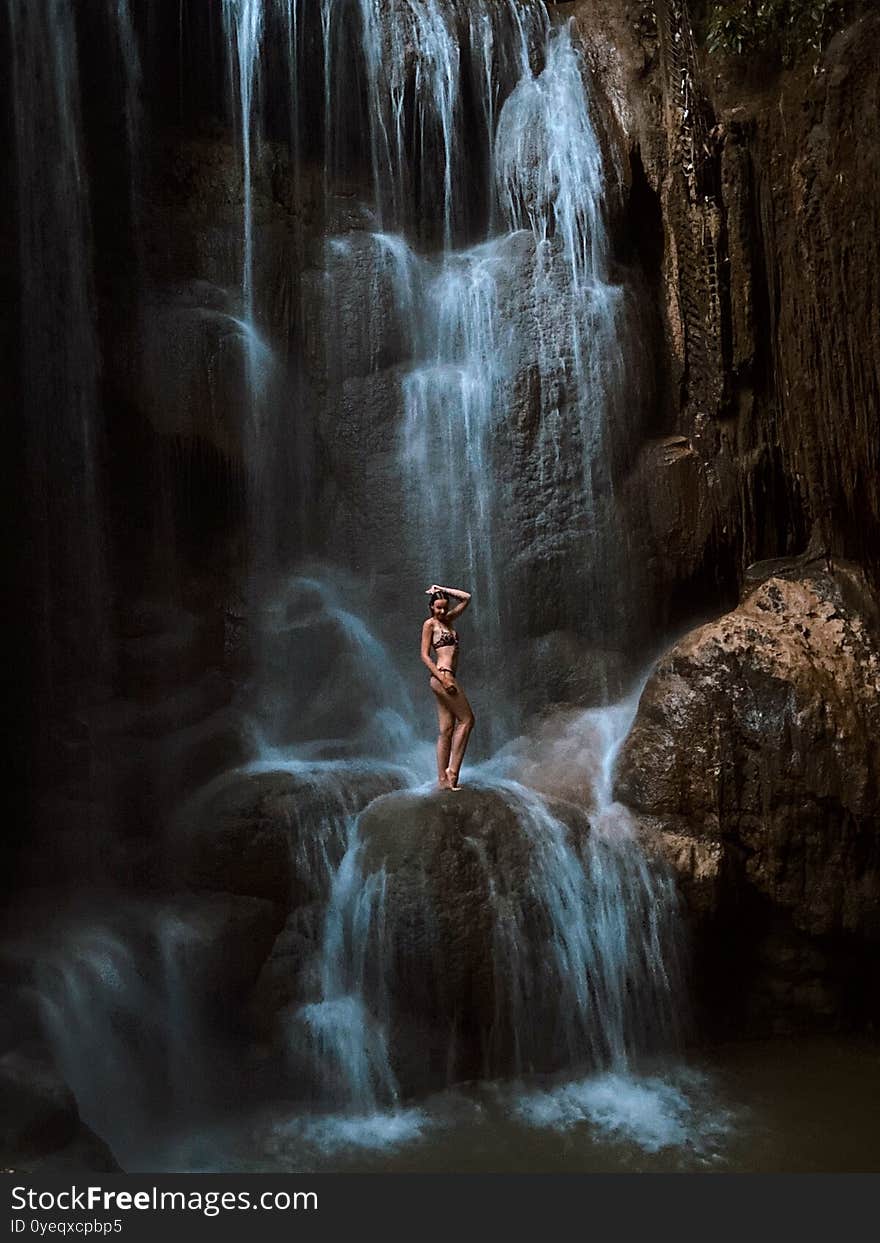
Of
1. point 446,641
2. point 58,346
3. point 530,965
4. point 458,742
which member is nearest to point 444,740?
point 458,742

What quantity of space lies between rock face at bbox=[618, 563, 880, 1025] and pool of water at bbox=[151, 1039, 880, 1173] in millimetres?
787

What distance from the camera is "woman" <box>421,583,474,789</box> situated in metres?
8.09

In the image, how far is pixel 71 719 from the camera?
885cm

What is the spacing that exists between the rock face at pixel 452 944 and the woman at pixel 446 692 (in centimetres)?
59

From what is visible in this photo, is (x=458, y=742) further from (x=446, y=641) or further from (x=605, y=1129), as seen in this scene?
(x=605, y=1129)

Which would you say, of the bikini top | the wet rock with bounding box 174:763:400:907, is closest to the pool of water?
the wet rock with bounding box 174:763:400:907

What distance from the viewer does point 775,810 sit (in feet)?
26.5

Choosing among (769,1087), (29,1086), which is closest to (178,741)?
(29,1086)

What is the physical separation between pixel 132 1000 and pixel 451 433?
590 centimetres

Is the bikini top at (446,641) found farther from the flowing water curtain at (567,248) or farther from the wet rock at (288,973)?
the flowing water curtain at (567,248)

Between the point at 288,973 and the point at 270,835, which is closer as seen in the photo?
the point at 288,973

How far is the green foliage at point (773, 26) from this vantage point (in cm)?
965

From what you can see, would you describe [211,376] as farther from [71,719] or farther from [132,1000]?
[132,1000]

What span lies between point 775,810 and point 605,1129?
2.65 meters
